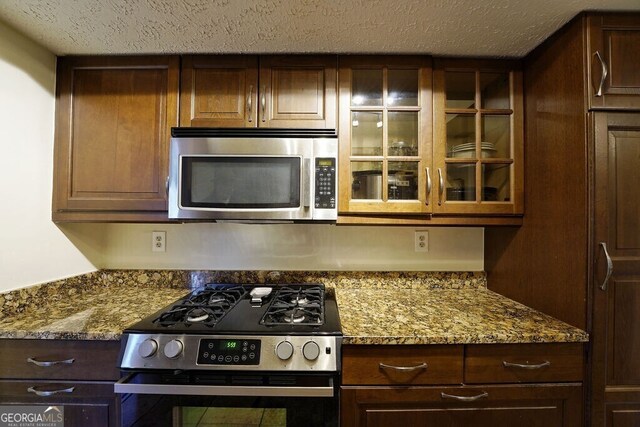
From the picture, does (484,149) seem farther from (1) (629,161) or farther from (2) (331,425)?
(2) (331,425)

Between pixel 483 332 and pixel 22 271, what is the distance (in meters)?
1.90

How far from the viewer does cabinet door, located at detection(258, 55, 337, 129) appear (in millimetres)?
1285

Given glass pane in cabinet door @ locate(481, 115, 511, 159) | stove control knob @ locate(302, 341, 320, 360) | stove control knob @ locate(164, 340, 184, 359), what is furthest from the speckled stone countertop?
glass pane in cabinet door @ locate(481, 115, 511, 159)

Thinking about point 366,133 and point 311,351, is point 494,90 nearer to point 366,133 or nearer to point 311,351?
point 366,133

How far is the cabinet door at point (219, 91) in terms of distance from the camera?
1.29m

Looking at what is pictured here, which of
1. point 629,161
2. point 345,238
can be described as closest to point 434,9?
point 629,161

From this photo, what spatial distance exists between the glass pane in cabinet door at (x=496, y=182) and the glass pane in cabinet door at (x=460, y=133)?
0.13 meters

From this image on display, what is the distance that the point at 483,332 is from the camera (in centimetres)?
99

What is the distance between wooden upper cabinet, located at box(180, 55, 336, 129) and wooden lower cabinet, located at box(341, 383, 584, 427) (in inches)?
44.0

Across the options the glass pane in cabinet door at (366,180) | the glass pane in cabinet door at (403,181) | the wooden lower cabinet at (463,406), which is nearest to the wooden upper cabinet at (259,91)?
the glass pane in cabinet door at (366,180)

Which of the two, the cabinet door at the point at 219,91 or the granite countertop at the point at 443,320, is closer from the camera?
the granite countertop at the point at 443,320

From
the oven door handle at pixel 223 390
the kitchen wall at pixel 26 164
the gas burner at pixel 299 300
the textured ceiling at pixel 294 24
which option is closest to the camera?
the oven door handle at pixel 223 390

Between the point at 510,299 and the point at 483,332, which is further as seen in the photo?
the point at 510,299

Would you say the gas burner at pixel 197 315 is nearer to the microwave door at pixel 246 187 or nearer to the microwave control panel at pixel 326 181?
the microwave door at pixel 246 187
